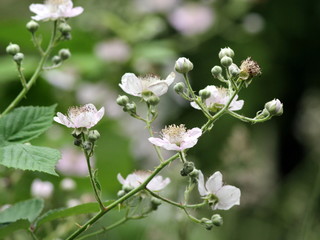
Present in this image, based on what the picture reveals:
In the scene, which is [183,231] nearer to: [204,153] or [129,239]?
[129,239]

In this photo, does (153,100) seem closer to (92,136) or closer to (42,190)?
(92,136)

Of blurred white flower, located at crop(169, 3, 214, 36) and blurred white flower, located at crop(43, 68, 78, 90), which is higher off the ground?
blurred white flower, located at crop(43, 68, 78, 90)

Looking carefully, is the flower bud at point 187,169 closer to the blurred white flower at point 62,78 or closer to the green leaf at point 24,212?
the green leaf at point 24,212

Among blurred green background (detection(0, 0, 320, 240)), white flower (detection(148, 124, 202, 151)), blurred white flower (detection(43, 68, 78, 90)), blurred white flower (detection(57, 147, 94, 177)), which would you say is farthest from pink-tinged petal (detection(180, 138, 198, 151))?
blurred white flower (detection(43, 68, 78, 90))

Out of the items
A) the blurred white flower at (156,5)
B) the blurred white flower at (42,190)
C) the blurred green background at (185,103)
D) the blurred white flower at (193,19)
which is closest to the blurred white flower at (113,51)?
the blurred green background at (185,103)

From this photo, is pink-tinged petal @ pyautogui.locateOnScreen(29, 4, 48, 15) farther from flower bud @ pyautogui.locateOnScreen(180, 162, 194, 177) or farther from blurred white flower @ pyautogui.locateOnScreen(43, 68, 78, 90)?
blurred white flower @ pyautogui.locateOnScreen(43, 68, 78, 90)

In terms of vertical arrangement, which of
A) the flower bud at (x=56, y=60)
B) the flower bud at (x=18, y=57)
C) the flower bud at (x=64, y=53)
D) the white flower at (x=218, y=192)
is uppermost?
the flower bud at (x=18, y=57)

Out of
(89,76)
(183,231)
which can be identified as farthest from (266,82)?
(183,231)
